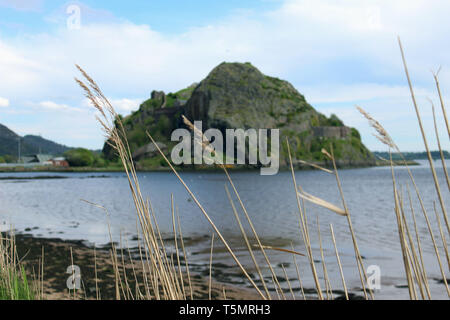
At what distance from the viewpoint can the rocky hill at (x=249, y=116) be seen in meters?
122

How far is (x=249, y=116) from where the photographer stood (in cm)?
12288

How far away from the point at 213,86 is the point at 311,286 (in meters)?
123

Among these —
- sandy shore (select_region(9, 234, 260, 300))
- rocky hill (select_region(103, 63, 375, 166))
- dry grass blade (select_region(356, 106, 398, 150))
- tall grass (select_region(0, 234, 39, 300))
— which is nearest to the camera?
dry grass blade (select_region(356, 106, 398, 150))

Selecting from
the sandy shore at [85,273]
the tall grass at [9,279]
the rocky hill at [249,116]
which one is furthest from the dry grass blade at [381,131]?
the rocky hill at [249,116]

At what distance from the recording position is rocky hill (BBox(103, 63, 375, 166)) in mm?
122312

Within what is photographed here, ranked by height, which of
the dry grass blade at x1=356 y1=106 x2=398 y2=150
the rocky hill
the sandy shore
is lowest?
the sandy shore

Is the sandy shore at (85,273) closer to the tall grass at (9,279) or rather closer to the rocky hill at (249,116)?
the tall grass at (9,279)

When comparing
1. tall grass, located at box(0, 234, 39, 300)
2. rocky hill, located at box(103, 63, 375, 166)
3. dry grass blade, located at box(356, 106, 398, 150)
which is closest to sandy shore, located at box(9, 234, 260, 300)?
tall grass, located at box(0, 234, 39, 300)

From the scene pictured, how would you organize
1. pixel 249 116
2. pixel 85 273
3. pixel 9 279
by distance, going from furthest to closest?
pixel 249 116 → pixel 85 273 → pixel 9 279

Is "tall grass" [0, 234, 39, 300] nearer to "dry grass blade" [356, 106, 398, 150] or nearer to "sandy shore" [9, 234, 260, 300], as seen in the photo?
"sandy shore" [9, 234, 260, 300]

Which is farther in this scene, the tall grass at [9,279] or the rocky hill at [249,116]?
the rocky hill at [249,116]

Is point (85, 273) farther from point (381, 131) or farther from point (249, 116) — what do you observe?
point (249, 116)

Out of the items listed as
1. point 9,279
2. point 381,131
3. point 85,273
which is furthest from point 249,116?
point 381,131
